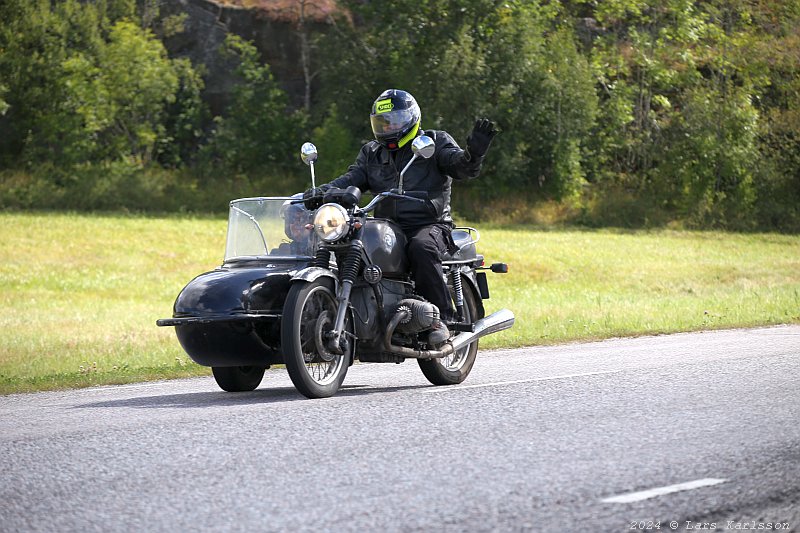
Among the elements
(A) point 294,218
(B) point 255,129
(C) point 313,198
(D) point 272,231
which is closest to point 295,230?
(A) point 294,218

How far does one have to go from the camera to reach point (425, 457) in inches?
243

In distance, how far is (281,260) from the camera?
985cm

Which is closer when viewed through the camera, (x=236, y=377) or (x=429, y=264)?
(x=429, y=264)

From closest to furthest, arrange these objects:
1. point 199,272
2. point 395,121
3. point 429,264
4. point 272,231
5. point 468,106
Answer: point 429,264, point 395,121, point 272,231, point 199,272, point 468,106

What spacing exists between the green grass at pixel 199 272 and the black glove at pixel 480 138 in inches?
169

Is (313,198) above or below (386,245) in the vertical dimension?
above

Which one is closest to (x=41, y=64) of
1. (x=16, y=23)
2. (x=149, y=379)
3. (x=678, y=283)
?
(x=16, y=23)

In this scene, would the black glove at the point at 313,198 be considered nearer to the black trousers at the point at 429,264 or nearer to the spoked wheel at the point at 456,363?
the black trousers at the point at 429,264

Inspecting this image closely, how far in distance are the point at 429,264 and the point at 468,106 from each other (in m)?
38.5

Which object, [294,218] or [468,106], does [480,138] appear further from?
[468,106]

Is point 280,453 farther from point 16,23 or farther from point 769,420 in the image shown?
point 16,23

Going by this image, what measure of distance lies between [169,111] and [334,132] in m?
9.81

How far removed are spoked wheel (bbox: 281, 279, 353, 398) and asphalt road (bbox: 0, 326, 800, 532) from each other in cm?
20

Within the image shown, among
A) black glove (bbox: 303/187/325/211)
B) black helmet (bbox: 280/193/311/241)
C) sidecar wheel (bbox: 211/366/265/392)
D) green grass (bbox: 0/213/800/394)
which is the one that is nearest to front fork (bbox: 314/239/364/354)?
black glove (bbox: 303/187/325/211)
